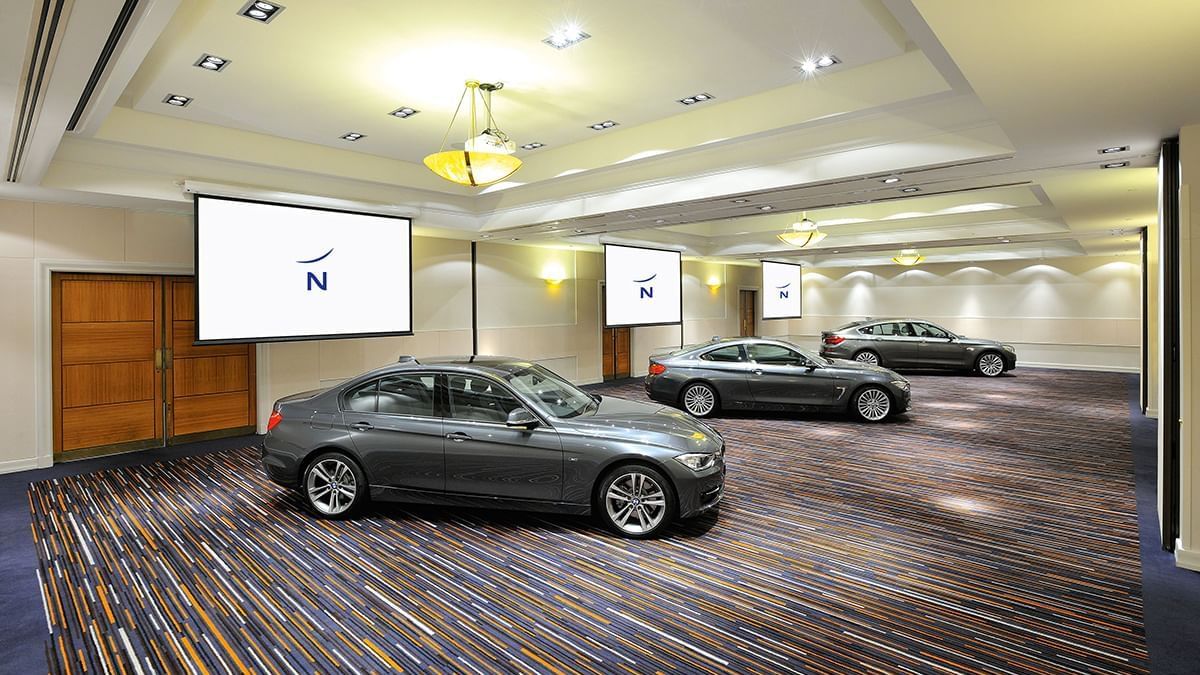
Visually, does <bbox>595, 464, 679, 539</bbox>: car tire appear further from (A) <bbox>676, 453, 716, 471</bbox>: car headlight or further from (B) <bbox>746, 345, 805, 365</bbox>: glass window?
(B) <bbox>746, 345, 805, 365</bbox>: glass window

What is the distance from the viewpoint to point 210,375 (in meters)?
7.76

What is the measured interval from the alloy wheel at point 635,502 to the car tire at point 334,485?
193cm

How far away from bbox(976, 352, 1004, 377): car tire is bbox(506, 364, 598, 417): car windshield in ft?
38.6

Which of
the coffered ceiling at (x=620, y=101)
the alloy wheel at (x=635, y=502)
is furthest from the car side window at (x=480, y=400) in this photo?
the coffered ceiling at (x=620, y=101)

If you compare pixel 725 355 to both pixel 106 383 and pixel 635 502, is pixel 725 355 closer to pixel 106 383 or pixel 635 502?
pixel 635 502

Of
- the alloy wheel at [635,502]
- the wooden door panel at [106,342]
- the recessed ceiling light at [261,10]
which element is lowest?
the alloy wheel at [635,502]

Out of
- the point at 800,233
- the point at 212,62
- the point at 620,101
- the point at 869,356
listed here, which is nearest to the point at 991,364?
the point at 869,356

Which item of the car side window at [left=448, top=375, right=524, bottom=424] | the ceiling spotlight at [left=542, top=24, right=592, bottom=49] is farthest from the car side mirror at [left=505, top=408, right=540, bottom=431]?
the ceiling spotlight at [left=542, top=24, right=592, bottom=49]

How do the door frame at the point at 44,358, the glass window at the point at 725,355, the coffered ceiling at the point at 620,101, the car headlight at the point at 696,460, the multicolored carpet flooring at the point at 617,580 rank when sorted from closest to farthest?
the multicolored carpet flooring at the point at 617,580 → the coffered ceiling at the point at 620,101 → the car headlight at the point at 696,460 → the door frame at the point at 44,358 → the glass window at the point at 725,355

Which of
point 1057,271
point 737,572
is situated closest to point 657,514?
point 737,572

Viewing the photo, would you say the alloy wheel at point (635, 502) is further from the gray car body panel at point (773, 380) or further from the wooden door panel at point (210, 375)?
the wooden door panel at point (210, 375)

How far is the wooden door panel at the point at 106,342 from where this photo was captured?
6.70m

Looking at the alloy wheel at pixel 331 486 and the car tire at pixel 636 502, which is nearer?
the car tire at pixel 636 502

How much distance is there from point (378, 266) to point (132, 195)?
104 inches
